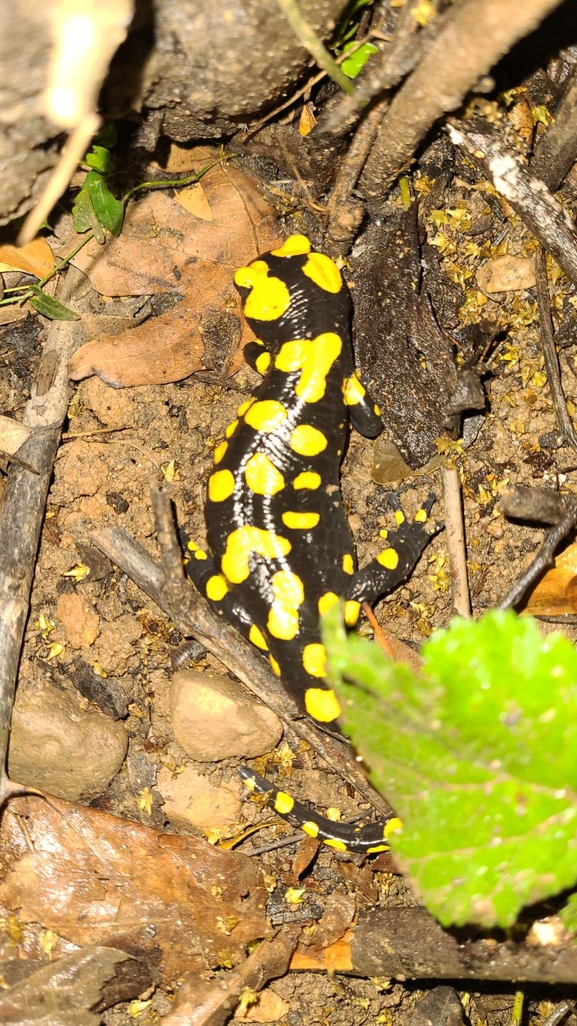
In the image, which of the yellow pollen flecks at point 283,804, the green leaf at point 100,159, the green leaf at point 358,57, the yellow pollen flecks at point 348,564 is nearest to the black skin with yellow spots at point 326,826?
the yellow pollen flecks at point 283,804

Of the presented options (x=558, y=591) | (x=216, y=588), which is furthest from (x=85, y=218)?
(x=558, y=591)

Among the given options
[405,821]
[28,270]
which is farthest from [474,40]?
[405,821]

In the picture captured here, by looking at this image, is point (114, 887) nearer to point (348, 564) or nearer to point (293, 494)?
point (348, 564)

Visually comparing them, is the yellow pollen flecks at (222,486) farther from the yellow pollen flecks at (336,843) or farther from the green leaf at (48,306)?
Result: the yellow pollen flecks at (336,843)

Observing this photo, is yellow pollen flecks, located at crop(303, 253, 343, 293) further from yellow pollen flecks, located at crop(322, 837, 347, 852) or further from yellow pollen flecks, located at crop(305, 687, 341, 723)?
yellow pollen flecks, located at crop(322, 837, 347, 852)

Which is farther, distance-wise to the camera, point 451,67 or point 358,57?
point 358,57

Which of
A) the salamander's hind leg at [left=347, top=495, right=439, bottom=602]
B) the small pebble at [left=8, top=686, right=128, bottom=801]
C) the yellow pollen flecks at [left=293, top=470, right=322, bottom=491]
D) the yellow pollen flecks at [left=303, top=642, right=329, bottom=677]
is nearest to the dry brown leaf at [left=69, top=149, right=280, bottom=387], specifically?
the yellow pollen flecks at [left=293, top=470, right=322, bottom=491]
